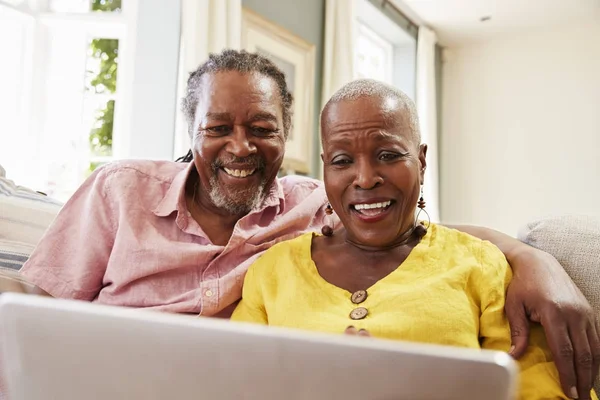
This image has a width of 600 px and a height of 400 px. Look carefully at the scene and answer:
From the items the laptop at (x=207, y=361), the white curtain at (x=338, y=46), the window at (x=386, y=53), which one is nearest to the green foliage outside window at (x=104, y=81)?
the white curtain at (x=338, y=46)

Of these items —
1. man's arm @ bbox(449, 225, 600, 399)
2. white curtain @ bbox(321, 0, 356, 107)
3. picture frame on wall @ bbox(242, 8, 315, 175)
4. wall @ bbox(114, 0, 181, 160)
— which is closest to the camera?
man's arm @ bbox(449, 225, 600, 399)

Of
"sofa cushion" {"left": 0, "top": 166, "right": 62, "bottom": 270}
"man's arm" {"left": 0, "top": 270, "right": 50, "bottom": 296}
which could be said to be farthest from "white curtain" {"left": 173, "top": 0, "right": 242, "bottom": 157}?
"man's arm" {"left": 0, "top": 270, "right": 50, "bottom": 296}

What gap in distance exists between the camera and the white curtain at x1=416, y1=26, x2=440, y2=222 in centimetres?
527

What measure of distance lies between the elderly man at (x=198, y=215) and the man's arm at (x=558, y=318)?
7.5 inches

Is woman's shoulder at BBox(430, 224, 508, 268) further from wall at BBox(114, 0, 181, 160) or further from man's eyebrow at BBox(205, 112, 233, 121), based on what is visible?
wall at BBox(114, 0, 181, 160)

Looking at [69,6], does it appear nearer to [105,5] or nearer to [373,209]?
[105,5]

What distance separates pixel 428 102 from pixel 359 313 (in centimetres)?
460

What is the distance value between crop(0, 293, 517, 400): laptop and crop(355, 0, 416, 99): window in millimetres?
4864

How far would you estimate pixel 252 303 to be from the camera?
3.88ft

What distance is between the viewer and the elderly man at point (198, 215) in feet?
4.39

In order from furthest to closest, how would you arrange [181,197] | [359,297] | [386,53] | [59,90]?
[386,53]
[59,90]
[181,197]
[359,297]

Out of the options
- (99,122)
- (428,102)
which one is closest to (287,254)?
(99,122)

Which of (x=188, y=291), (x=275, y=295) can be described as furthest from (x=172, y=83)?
(x=275, y=295)

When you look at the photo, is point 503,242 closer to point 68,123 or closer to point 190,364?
point 190,364
